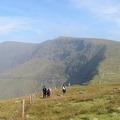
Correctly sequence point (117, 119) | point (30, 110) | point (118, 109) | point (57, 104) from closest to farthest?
point (117, 119)
point (118, 109)
point (30, 110)
point (57, 104)

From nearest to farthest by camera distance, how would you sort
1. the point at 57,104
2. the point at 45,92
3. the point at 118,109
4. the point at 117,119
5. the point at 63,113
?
the point at 117,119 → the point at 118,109 → the point at 63,113 → the point at 57,104 → the point at 45,92

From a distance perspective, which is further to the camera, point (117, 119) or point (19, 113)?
point (19, 113)

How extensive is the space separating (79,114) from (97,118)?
3536 millimetres

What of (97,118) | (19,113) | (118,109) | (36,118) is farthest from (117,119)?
(19,113)

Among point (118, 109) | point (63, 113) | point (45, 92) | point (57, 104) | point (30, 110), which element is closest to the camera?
point (118, 109)

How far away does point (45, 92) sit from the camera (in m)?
50.0

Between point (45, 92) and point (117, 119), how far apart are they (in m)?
28.3

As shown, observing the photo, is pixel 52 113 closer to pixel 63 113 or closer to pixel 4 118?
pixel 63 113

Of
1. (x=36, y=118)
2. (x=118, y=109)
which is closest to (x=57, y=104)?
(x=36, y=118)

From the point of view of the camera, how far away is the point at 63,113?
2842 centimetres

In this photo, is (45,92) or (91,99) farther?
(45,92)

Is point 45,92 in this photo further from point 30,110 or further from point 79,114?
point 79,114

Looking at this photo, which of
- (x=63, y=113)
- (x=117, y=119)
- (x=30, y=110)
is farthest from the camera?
(x=30, y=110)

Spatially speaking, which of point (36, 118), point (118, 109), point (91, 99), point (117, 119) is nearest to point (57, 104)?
point (91, 99)
